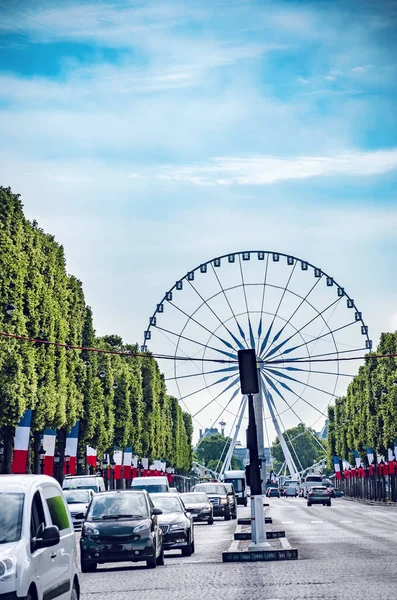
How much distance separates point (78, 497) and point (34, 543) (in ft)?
137

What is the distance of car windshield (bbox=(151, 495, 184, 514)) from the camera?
112ft

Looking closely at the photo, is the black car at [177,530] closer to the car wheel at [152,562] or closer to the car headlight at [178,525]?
the car headlight at [178,525]

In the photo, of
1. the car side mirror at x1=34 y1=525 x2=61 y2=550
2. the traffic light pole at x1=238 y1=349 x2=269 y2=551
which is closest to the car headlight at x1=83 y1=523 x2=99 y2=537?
the traffic light pole at x1=238 y1=349 x2=269 y2=551

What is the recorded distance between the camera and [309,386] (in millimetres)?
88688

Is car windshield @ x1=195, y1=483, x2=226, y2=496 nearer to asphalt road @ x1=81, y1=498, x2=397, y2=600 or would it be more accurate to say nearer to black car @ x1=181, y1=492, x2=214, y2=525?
black car @ x1=181, y1=492, x2=214, y2=525

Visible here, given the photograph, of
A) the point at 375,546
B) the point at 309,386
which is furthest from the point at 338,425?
the point at 375,546

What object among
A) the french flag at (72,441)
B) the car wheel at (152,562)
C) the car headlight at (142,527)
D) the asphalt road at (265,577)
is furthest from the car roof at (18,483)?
the french flag at (72,441)

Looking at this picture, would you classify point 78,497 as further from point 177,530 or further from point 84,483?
point 177,530

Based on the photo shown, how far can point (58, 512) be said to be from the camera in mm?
16078

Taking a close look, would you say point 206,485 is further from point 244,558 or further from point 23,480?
point 23,480

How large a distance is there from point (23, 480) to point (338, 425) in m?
159

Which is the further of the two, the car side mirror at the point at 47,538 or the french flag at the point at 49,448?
the french flag at the point at 49,448

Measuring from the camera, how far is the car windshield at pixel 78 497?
178 feet

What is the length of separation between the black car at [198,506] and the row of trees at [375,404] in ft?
107
